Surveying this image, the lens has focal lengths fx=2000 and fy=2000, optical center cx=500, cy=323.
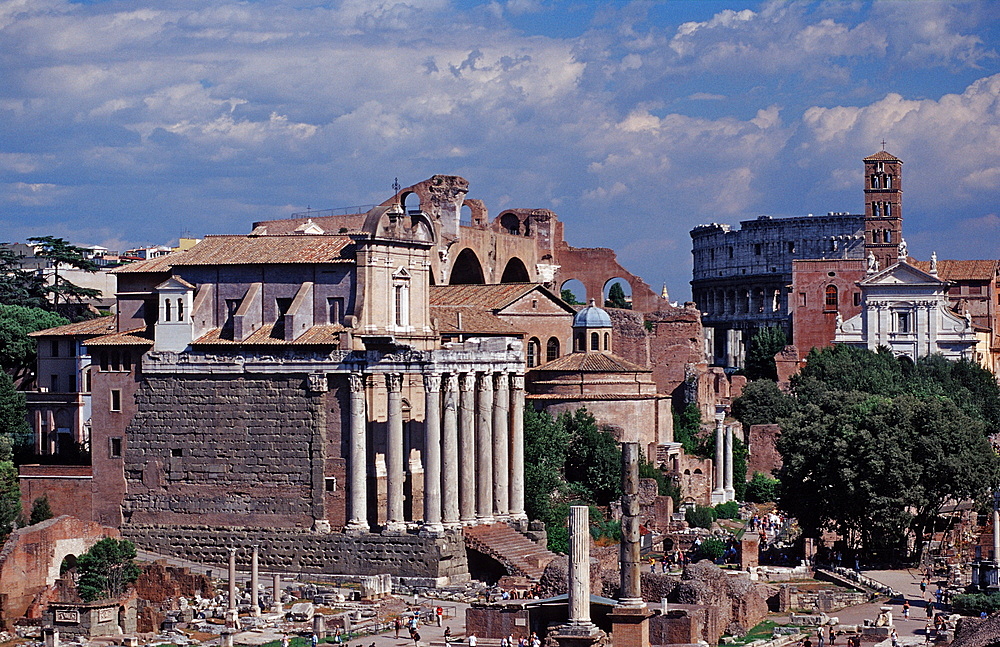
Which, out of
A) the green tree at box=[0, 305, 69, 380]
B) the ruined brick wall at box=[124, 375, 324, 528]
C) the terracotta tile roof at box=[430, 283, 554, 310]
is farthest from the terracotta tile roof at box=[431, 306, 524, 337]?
the green tree at box=[0, 305, 69, 380]

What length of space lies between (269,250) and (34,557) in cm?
1286

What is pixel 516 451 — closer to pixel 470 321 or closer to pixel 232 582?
pixel 470 321

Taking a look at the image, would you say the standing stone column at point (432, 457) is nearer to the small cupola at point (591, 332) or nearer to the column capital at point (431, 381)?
the column capital at point (431, 381)

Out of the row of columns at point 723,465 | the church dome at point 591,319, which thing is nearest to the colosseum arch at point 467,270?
the church dome at point 591,319

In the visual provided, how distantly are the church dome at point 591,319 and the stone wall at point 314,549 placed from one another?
764 inches

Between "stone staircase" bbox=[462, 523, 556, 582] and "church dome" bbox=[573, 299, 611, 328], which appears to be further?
"church dome" bbox=[573, 299, 611, 328]

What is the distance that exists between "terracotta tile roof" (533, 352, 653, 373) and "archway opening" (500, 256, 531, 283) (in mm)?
18972

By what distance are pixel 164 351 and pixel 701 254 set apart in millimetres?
118107

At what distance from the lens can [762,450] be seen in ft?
287

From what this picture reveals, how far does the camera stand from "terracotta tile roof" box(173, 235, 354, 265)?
6316 centimetres

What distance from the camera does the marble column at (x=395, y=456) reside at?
6031cm

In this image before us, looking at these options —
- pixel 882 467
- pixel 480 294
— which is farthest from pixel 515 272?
pixel 882 467

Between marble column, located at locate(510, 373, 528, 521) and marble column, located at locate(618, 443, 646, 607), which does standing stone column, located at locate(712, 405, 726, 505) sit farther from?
marble column, located at locate(618, 443, 646, 607)

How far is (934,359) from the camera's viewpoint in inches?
3907
